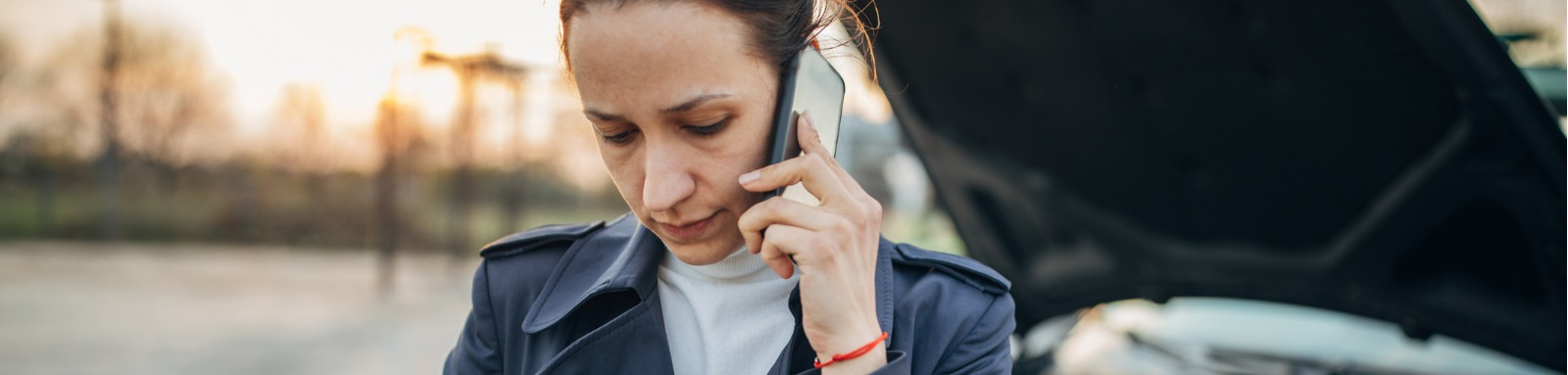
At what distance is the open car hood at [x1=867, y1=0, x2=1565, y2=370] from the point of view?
1887 millimetres

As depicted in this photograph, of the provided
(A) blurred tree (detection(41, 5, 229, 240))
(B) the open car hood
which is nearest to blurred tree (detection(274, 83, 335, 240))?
(A) blurred tree (detection(41, 5, 229, 240))

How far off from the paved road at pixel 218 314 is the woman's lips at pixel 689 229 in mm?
6786

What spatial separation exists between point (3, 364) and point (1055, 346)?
790cm

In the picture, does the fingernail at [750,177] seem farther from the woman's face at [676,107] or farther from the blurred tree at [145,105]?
the blurred tree at [145,105]

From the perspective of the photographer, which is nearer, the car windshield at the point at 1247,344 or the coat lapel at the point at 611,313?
the coat lapel at the point at 611,313

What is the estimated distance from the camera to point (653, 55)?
1192 mm

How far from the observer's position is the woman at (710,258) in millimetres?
1220

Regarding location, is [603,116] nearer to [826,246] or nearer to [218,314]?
[826,246]

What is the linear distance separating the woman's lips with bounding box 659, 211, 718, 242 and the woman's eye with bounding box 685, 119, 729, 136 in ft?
0.44

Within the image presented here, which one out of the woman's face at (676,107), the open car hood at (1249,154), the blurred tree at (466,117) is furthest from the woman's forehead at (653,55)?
the blurred tree at (466,117)

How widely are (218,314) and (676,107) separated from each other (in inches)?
415

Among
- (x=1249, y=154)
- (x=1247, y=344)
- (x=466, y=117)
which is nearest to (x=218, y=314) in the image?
(x=466, y=117)

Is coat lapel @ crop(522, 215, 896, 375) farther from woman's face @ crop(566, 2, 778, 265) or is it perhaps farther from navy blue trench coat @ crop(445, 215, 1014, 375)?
woman's face @ crop(566, 2, 778, 265)

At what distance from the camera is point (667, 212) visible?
1290 millimetres
